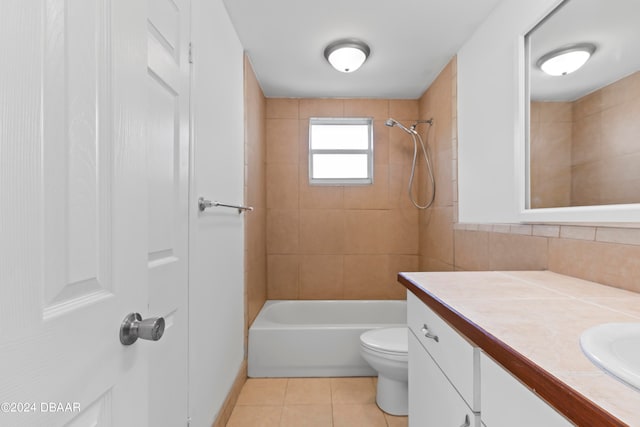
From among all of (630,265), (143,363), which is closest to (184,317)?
(143,363)

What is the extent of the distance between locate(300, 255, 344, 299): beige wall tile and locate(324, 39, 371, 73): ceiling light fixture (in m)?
1.68

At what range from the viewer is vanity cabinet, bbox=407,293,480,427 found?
780mm

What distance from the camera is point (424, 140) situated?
111 inches

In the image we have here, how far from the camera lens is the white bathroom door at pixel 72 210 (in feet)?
1.26

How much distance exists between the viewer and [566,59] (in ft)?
4.10

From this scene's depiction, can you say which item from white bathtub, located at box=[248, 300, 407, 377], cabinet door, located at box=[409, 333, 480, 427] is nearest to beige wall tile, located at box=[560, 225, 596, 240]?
cabinet door, located at box=[409, 333, 480, 427]

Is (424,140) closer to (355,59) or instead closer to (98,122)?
(355,59)

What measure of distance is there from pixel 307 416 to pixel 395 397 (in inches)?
20.6

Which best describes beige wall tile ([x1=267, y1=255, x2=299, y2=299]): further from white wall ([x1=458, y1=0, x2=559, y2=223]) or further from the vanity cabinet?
the vanity cabinet

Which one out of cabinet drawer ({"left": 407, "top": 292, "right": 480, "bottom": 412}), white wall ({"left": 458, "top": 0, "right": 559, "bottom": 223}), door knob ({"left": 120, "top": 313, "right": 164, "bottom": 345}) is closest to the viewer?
door knob ({"left": 120, "top": 313, "right": 164, "bottom": 345})

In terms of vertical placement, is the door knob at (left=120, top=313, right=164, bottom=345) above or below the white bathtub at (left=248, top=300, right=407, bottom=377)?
above

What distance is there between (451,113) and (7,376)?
2495 mm

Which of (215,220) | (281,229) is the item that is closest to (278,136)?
(281,229)

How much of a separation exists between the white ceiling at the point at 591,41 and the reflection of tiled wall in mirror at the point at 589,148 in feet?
0.13
